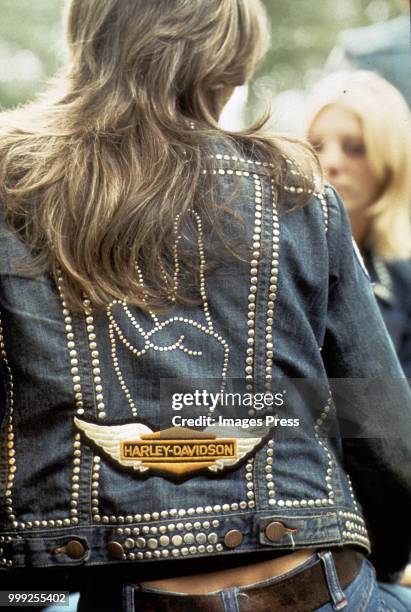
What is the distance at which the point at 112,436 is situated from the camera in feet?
4.00

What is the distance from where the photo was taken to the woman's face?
253 centimetres

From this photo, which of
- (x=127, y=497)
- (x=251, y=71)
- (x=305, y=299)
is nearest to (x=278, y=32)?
(x=251, y=71)

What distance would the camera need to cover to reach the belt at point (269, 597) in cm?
118

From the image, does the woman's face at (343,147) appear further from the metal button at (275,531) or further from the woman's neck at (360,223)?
the metal button at (275,531)

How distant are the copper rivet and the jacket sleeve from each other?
0.72 ft

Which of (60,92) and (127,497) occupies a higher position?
(60,92)

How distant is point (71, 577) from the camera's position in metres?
1.26

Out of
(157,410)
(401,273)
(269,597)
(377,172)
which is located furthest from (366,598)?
(377,172)

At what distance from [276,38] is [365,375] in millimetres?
2923

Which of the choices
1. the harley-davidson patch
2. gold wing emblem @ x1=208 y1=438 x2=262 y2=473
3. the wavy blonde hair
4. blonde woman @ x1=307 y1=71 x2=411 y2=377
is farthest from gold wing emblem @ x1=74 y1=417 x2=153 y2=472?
the wavy blonde hair

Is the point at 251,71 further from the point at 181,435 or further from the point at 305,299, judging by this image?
the point at 181,435

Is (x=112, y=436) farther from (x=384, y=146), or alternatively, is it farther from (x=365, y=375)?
(x=384, y=146)

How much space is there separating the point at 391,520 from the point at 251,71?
2.63ft

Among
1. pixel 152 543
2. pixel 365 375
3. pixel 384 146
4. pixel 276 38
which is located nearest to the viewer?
pixel 152 543
